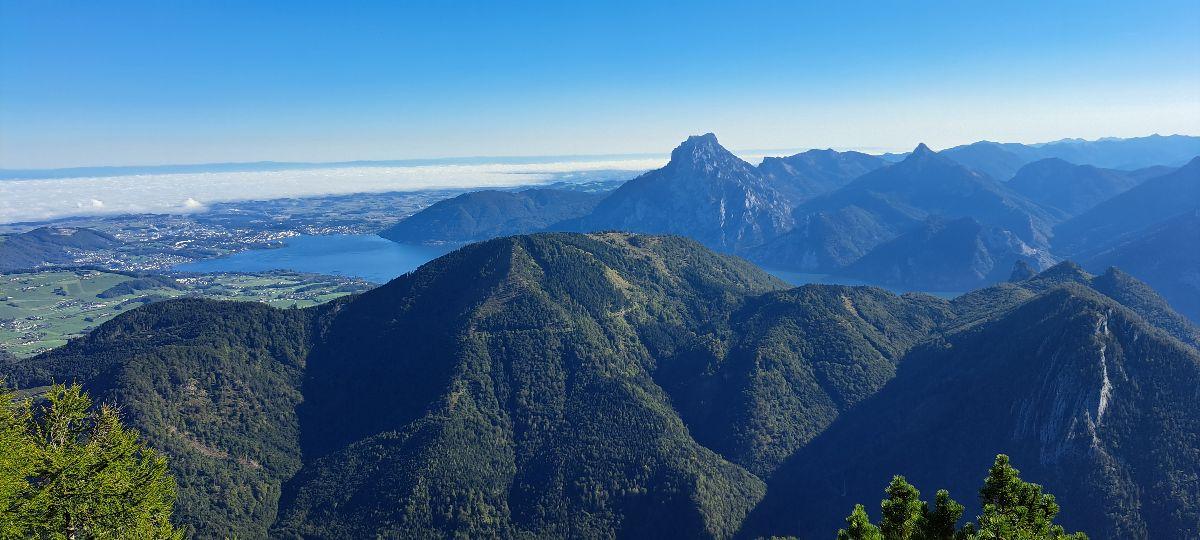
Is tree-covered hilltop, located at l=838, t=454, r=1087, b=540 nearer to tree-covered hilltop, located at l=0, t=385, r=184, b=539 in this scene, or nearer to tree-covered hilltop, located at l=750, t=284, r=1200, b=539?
tree-covered hilltop, located at l=0, t=385, r=184, b=539

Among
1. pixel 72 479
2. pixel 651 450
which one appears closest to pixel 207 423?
pixel 651 450

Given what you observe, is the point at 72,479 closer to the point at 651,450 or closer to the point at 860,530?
the point at 860,530

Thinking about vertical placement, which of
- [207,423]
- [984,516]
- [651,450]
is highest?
[984,516]

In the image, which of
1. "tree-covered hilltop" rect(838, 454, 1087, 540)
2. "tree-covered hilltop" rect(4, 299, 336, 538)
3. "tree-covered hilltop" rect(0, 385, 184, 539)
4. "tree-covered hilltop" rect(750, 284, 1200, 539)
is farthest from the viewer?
"tree-covered hilltop" rect(4, 299, 336, 538)

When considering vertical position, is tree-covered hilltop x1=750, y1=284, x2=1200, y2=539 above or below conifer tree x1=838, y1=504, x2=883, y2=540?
below

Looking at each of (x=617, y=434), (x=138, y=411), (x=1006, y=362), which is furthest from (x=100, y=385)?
(x=1006, y=362)

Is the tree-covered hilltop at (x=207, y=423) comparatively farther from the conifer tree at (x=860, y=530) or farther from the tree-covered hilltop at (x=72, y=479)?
the conifer tree at (x=860, y=530)

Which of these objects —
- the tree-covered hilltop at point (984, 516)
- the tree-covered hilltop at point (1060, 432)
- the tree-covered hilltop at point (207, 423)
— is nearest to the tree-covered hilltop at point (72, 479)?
the tree-covered hilltop at point (984, 516)

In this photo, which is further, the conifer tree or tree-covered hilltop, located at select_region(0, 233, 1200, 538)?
tree-covered hilltop, located at select_region(0, 233, 1200, 538)

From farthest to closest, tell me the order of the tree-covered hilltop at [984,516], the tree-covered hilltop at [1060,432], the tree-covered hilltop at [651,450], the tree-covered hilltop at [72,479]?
1. the tree-covered hilltop at [651,450]
2. the tree-covered hilltop at [1060,432]
3. the tree-covered hilltop at [72,479]
4. the tree-covered hilltop at [984,516]

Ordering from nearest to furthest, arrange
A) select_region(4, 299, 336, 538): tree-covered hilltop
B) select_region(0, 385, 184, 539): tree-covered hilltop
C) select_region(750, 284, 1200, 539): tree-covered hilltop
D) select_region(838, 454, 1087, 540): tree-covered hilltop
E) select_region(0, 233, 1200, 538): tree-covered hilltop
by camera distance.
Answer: select_region(838, 454, 1087, 540): tree-covered hilltop
select_region(0, 385, 184, 539): tree-covered hilltop
select_region(750, 284, 1200, 539): tree-covered hilltop
select_region(0, 233, 1200, 538): tree-covered hilltop
select_region(4, 299, 336, 538): tree-covered hilltop

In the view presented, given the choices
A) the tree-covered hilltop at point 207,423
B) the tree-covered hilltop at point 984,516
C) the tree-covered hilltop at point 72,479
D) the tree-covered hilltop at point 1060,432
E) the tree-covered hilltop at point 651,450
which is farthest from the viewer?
the tree-covered hilltop at point 207,423

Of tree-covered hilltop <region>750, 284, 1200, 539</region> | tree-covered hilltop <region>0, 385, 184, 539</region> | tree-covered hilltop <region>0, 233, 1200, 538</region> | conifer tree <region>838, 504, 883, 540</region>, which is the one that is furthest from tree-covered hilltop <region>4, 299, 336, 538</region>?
conifer tree <region>838, 504, 883, 540</region>
